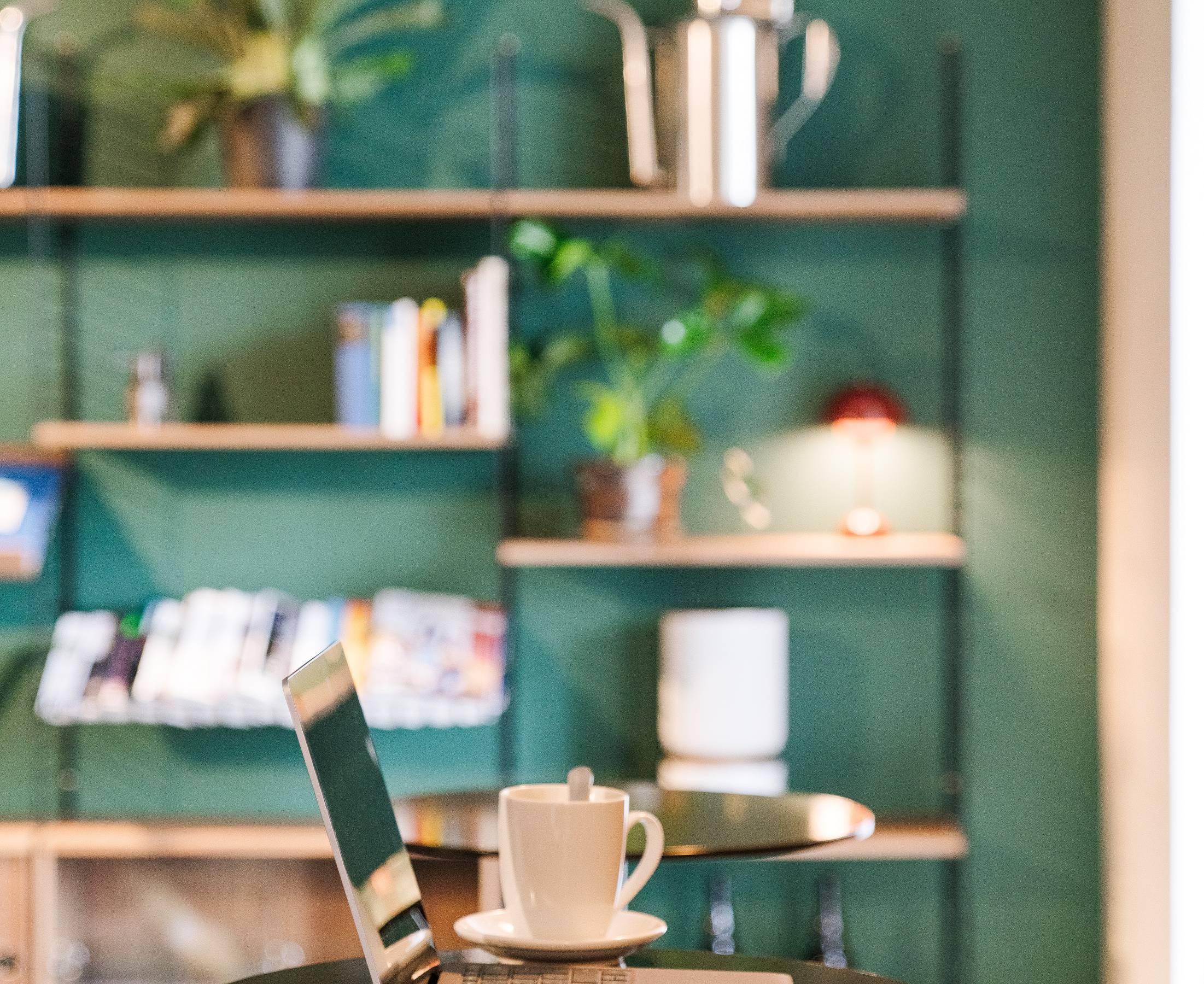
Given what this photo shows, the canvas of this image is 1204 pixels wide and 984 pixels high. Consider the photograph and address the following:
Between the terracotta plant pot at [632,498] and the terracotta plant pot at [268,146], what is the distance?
2.77ft

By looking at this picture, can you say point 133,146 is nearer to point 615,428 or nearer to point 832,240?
point 615,428

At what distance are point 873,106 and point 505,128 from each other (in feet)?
2.66

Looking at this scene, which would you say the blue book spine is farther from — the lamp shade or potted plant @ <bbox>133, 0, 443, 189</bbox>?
the lamp shade

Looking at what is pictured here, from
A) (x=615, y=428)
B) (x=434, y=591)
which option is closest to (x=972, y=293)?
(x=615, y=428)

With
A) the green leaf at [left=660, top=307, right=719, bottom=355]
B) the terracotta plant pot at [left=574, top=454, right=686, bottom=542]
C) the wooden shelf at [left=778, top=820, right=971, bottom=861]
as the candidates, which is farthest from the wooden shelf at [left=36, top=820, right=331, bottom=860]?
the green leaf at [left=660, top=307, right=719, bottom=355]

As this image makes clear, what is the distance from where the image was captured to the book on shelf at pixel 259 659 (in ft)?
8.75

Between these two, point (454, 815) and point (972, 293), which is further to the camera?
point (972, 293)

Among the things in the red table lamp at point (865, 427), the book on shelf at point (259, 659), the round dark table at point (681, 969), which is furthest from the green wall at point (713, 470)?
the round dark table at point (681, 969)

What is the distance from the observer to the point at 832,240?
2.98 metres

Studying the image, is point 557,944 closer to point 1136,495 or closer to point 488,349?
point 488,349

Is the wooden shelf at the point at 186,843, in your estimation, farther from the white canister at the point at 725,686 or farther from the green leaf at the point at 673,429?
the green leaf at the point at 673,429

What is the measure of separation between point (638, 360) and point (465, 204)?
1.60ft

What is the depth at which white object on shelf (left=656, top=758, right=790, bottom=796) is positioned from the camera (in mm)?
2664

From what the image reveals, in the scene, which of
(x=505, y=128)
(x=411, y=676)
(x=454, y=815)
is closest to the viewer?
(x=454, y=815)
